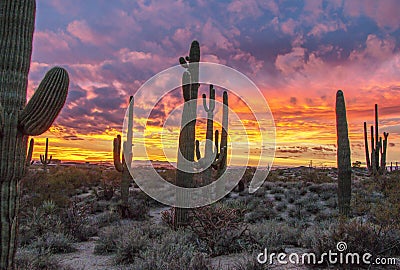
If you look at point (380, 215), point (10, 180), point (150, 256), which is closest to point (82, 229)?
point (150, 256)

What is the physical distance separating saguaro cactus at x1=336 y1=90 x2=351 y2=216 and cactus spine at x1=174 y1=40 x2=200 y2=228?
17.5ft

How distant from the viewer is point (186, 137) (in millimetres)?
9531

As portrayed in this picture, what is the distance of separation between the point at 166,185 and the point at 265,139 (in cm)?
1233

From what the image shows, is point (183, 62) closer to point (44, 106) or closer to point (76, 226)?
point (76, 226)

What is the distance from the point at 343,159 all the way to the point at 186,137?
18.8 feet

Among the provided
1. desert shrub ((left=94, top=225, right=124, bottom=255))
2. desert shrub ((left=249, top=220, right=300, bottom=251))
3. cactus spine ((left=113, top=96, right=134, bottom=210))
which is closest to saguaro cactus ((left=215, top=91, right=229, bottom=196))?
cactus spine ((left=113, top=96, right=134, bottom=210))

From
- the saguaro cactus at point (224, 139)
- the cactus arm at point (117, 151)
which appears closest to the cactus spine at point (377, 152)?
the saguaro cactus at point (224, 139)

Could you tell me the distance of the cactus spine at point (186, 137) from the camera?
9.22 meters

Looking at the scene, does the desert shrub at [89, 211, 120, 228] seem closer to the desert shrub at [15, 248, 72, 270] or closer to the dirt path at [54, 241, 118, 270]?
the dirt path at [54, 241, 118, 270]

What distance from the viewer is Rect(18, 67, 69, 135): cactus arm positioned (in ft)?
15.6

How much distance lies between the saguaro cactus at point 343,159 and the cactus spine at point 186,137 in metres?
5.33

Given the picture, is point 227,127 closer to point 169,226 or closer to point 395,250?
point 169,226

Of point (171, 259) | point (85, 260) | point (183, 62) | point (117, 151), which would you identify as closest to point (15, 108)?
point (171, 259)

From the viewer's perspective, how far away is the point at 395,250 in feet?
21.9
